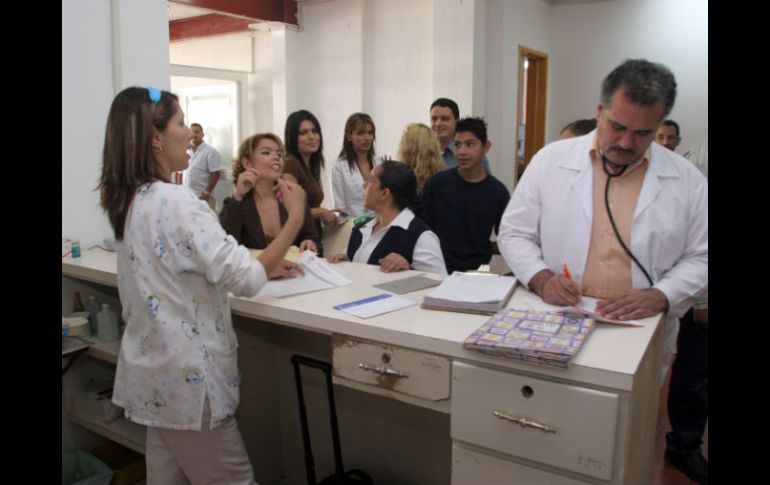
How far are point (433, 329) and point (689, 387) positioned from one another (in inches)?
69.2

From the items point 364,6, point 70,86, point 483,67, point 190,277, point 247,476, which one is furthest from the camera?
point 364,6

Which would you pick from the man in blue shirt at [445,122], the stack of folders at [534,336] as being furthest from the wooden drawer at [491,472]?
the man in blue shirt at [445,122]

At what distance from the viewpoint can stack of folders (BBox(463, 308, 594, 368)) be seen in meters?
1.25

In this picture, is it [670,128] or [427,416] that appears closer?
[427,416]

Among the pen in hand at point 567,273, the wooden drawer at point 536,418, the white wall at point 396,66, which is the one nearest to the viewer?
the wooden drawer at point 536,418

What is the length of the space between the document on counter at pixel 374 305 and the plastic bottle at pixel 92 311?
1431mm

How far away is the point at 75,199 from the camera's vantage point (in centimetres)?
272

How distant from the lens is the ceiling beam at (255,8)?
583cm

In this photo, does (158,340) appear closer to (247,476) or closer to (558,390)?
(247,476)

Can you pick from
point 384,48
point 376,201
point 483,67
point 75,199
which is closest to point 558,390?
point 376,201

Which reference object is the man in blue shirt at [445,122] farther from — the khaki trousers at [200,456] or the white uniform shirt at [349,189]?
the khaki trousers at [200,456]

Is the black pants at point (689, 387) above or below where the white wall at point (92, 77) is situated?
below

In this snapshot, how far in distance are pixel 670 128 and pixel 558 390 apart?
13.3ft

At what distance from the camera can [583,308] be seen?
1586mm
